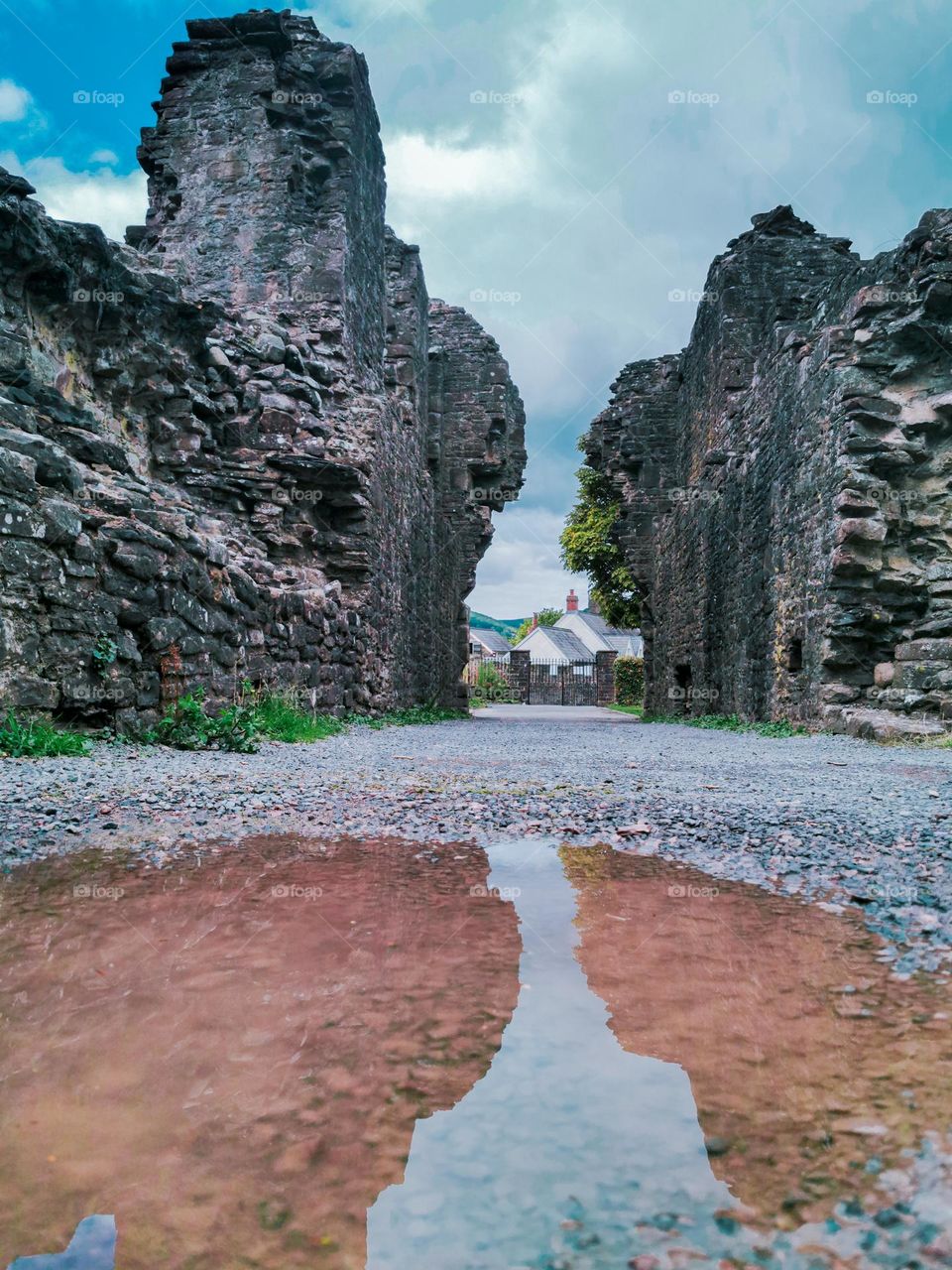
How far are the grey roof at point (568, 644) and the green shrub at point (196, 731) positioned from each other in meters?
47.6

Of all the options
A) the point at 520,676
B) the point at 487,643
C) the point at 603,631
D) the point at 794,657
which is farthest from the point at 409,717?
the point at 603,631

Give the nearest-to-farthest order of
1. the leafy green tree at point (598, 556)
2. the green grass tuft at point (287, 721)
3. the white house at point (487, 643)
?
the green grass tuft at point (287, 721), the leafy green tree at point (598, 556), the white house at point (487, 643)

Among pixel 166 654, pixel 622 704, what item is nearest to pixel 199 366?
pixel 166 654

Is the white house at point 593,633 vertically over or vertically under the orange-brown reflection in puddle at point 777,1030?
over

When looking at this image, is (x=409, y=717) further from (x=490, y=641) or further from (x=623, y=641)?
(x=623, y=641)

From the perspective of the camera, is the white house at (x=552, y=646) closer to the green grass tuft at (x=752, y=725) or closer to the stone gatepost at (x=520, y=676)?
the stone gatepost at (x=520, y=676)

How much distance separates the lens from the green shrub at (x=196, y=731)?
222 inches

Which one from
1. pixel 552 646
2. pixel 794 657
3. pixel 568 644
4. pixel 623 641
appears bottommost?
pixel 794 657

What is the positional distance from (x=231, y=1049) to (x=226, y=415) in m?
8.76

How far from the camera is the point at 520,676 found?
42.5 m

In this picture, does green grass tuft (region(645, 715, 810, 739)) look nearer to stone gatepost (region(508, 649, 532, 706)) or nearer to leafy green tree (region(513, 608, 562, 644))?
stone gatepost (region(508, 649, 532, 706))

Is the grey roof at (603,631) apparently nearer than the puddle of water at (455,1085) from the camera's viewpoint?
No

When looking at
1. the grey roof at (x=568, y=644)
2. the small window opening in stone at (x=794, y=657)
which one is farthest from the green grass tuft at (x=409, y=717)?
the grey roof at (x=568, y=644)

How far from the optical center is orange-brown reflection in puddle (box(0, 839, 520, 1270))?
0.96m
